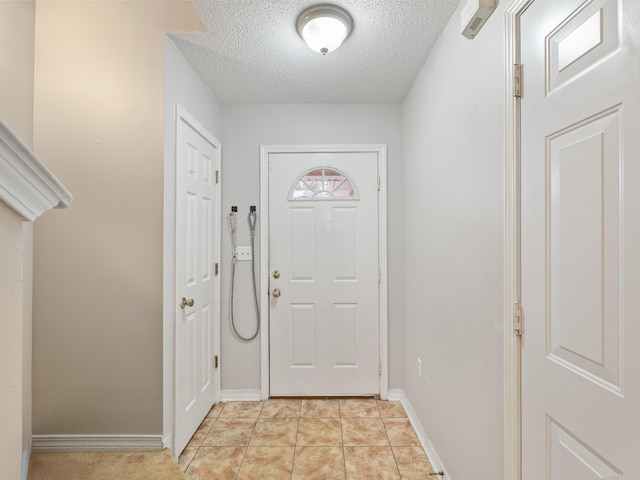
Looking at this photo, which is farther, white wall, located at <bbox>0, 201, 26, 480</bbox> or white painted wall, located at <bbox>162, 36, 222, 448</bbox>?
white painted wall, located at <bbox>162, 36, 222, 448</bbox>

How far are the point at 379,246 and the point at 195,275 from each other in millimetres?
1409

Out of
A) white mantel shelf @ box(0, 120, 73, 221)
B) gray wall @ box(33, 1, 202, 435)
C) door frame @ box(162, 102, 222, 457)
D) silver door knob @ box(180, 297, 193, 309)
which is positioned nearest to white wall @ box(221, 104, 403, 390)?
silver door knob @ box(180, 297, 193, 309)

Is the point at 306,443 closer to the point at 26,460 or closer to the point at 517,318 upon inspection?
the point at 26,460

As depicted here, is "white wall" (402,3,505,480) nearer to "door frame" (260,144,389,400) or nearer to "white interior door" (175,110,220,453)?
"door frame" (260,144,389,400)

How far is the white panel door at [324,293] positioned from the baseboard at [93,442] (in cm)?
106

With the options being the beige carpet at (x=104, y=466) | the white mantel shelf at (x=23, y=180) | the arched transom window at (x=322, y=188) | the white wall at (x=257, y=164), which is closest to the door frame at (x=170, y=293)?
the beige carpet at (x=104, y=466)

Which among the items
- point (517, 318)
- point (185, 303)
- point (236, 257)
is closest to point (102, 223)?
point (185, 303)

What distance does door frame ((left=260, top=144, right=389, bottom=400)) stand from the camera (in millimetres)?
2643

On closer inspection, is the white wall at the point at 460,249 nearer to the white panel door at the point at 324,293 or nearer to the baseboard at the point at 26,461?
the white panel door at the point at 324,293

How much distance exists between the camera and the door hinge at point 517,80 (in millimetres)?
1100

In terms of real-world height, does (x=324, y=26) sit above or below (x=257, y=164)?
above

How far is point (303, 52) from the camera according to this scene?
196 centimetres

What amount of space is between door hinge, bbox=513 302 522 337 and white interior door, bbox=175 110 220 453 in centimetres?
168

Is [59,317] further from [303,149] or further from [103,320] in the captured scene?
[303,149]
